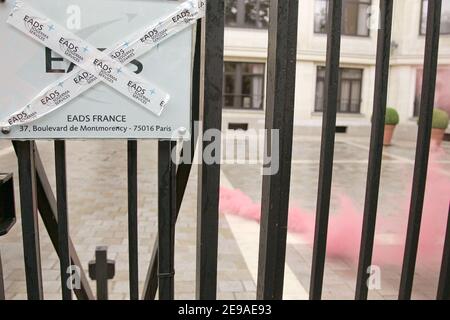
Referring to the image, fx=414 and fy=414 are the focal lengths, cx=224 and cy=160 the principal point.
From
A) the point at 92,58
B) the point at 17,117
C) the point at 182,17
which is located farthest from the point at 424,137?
the point at 17,117

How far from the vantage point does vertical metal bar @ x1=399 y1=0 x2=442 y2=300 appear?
160 cm

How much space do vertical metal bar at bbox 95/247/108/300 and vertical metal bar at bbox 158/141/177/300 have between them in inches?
35.6

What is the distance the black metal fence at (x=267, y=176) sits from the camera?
1.47 meters

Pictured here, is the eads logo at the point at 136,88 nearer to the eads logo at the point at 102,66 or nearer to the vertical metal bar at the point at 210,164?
the eads logo at the point at 102,66

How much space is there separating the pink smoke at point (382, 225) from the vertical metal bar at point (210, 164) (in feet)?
5.65

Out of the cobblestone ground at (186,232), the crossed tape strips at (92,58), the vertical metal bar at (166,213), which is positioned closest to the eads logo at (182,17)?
the crossed tape strips at (92,58)

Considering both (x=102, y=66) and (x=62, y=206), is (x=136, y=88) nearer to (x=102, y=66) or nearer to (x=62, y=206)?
(x=102, y=66)

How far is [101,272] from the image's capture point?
238 centimetres

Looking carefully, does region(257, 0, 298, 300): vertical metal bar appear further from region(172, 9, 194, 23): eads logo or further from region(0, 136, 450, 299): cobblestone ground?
region(0, 136, 450, 299): cobblestone ground

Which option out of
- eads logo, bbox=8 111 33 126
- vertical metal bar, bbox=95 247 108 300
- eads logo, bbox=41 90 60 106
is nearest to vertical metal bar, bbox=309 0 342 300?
eads logo, bbox=41 90 60 106

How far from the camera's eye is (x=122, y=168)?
401 inches
